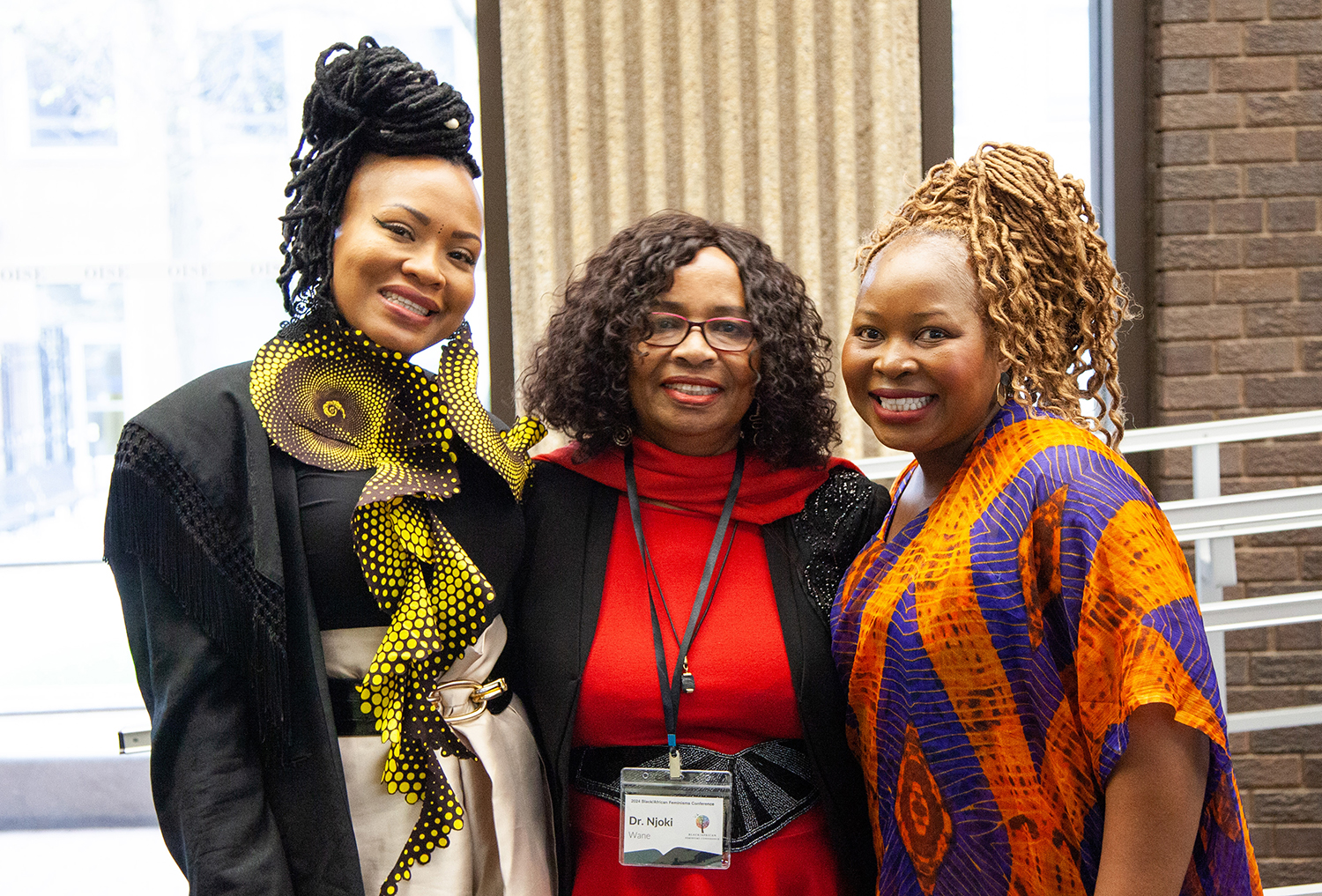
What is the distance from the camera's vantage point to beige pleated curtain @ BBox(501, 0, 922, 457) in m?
3.02

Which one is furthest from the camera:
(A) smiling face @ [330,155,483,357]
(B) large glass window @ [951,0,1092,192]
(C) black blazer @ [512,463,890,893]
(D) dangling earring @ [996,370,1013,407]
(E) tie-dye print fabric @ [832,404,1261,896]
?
(B) large glass window @ [951,0,1092,192]

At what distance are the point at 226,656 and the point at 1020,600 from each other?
1077mm

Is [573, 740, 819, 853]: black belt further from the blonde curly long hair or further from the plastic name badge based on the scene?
the blonde curly long hair

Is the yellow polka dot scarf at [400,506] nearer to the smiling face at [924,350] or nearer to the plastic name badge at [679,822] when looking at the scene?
the plastic name badge at [679,822]

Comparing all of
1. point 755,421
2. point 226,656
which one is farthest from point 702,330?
point 226,656

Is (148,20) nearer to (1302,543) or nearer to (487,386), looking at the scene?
(487,386)

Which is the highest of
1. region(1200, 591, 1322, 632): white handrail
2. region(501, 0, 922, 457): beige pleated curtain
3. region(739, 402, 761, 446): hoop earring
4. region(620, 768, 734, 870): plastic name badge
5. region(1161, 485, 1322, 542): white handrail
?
region(501, 0, 922, 457): beige pleated curtain

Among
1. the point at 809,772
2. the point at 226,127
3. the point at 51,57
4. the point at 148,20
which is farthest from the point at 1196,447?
the point at 51,57

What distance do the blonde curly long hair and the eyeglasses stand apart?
1.37 ft

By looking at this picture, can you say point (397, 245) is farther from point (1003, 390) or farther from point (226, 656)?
point (1003, 390)

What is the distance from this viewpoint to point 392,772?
1.51m

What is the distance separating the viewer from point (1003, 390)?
149 cm

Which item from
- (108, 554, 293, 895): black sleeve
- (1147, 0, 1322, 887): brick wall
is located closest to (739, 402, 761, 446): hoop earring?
(108, 554, 293, 895): black sleeve

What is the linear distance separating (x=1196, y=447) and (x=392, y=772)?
6.65ft
